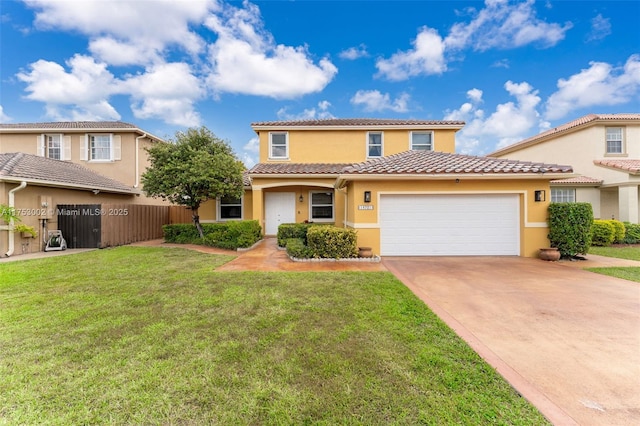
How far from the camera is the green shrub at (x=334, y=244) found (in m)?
8.45

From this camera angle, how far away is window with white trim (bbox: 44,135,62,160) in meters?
16.4

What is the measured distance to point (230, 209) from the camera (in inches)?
611

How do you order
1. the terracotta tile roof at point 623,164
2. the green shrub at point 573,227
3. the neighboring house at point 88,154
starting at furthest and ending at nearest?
the terracotta tile roof at point 623,164, the neighboring house at point 88,154, the green shrub at point 573,227

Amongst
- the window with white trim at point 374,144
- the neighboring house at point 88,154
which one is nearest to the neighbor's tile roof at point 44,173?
the neighboring house at point 88,154

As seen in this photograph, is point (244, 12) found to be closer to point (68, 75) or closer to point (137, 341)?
point (68, 75)

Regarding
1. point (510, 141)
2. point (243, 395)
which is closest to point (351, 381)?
point (243, 395)

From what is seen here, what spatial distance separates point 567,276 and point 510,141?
880 inches

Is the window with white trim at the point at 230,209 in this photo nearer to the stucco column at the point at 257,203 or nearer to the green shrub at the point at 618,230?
the stucco column at the point at 257,203

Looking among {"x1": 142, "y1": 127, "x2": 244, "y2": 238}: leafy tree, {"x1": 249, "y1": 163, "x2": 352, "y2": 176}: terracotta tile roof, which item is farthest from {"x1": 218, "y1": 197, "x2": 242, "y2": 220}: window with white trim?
{"x1": 249, "y1": 163, "x2": 352, "y2": 176}: terracotta tile roof

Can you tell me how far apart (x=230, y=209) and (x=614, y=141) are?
24566 mm

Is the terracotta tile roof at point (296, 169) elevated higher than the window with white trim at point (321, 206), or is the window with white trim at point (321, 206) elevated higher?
the terracotta tile roof at point (296, 169)

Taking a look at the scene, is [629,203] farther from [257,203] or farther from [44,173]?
[44,173]

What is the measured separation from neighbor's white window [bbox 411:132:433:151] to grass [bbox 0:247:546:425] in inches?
468

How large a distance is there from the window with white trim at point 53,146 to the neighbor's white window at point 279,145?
1395cm
